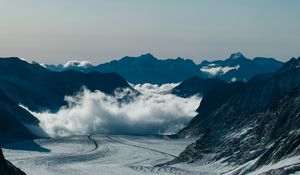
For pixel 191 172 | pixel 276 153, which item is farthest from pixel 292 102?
pixel 276 153

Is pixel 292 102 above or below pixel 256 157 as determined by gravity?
above

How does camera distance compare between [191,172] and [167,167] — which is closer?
[191,172]

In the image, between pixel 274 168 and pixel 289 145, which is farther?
pixel 289 145

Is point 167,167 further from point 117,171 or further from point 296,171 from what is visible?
point 296,171

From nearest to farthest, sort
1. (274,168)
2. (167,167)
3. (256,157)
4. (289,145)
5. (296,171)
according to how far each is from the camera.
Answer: (296,171), (274,168), (289,145), (256,157), (167,167)

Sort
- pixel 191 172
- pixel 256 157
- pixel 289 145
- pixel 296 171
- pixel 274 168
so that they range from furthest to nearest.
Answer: pixel 191 172, pixel 256 157, pixel 289 145, pixel 274 168, pixel 296 171

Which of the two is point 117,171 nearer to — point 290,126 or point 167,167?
point 167,167

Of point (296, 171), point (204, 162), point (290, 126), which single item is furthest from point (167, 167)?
point (296, 171)

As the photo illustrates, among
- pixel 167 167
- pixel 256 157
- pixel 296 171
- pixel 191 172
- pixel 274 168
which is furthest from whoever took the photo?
pixel 167 167

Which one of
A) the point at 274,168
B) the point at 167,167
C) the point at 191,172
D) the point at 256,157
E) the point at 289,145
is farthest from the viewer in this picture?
the point at 167,167
